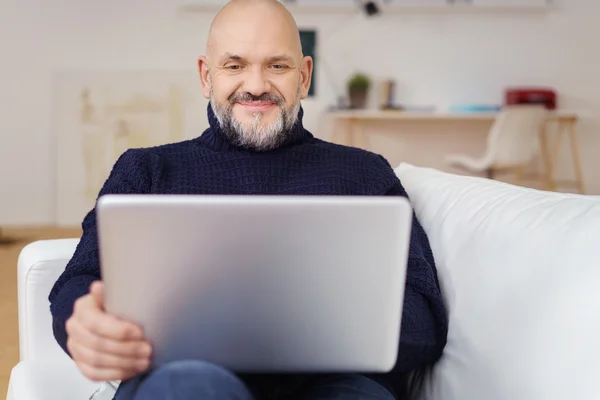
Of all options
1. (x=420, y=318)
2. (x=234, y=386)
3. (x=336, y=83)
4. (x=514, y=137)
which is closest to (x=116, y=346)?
(x=234, y=386)

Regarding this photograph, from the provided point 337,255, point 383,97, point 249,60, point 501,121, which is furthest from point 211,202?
point 383,97

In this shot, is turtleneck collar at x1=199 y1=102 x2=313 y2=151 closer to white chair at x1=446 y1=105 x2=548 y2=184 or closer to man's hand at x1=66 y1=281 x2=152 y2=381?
man's hand at x1=66 y1=281 x2=152 y2=381

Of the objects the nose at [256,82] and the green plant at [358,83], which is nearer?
the nose at [256,82]

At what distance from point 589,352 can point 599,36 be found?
4958 mm

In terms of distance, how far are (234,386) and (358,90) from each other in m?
4.41

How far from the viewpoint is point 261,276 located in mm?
736

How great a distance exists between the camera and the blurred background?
4.95 m

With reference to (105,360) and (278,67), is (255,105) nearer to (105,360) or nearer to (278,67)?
(278,67)

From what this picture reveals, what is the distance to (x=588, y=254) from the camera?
0.87 meters

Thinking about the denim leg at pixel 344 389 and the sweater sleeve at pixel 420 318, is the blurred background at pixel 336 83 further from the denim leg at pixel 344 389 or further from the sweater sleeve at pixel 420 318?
the denim leg at pixel 344 389

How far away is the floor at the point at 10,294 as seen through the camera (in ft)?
7.75

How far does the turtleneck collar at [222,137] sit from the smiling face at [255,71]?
15mm

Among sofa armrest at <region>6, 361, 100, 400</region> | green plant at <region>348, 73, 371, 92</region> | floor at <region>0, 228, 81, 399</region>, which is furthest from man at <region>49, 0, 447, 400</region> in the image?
green plant at <region>348, 73, 371, 92</region>

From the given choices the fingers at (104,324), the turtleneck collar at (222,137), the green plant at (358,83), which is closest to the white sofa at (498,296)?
the turtleneck collar at (222,137)
